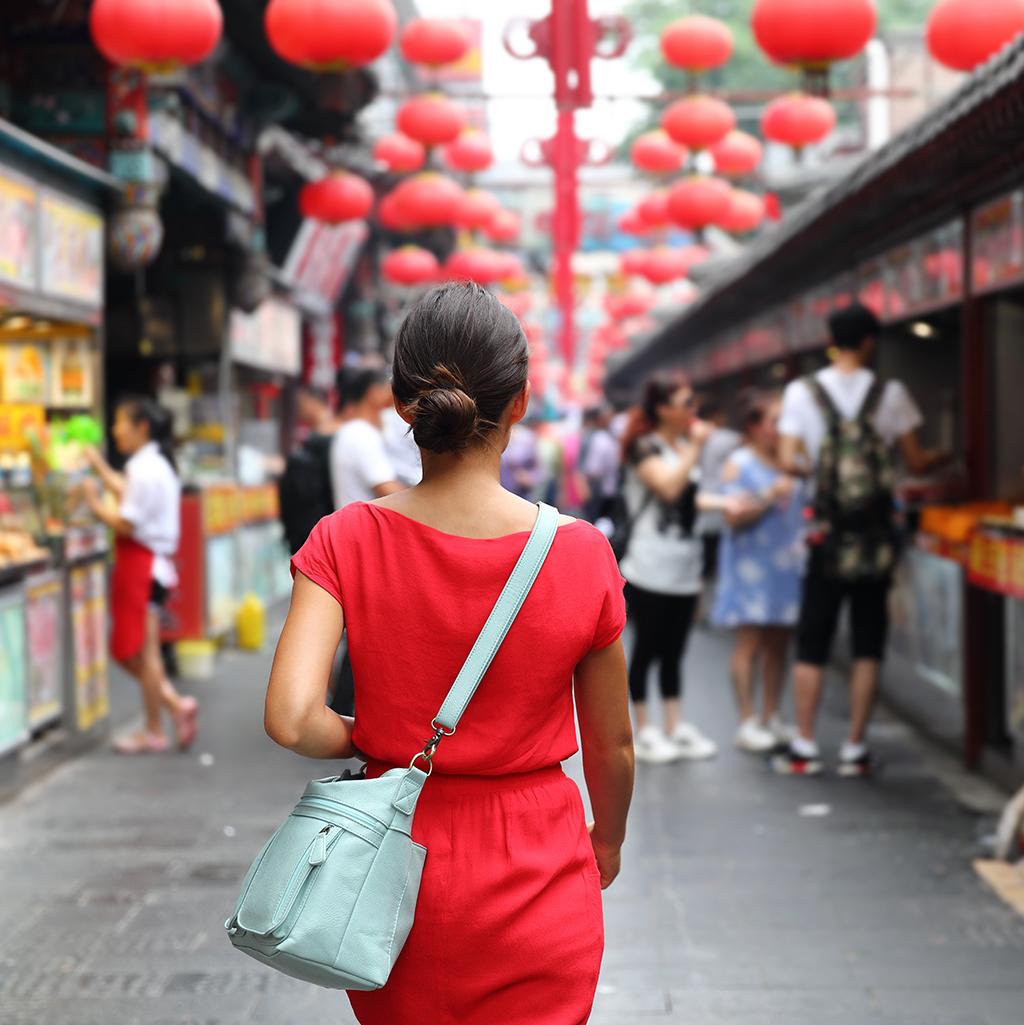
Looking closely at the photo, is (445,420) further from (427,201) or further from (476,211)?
(476,211)

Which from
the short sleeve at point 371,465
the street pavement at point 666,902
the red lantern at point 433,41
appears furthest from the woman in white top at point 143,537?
the red lantern at point 433,41

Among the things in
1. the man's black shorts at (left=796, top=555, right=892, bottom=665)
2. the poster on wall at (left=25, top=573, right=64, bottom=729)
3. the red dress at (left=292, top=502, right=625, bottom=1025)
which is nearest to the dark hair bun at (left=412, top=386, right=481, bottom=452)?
the red dress at (left=292, top=502, right=625, bottom=1025)

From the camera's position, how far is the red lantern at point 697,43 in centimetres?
927

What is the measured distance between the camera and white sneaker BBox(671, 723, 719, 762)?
809 centimetres

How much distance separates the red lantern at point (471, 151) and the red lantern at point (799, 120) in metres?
3.18

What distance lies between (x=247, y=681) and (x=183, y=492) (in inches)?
65.4

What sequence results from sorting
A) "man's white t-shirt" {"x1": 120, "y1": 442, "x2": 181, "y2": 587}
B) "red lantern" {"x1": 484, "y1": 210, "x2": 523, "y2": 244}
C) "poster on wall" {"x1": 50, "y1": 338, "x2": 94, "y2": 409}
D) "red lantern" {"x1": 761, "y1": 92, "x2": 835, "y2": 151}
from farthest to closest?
"red lantern" {"x1": 484, "y1": 210, "x2": 523, "y2": 244} → "red lantern" {"x1": 761, "y1": 92, "x2": 835, "y2": 151} → "poster on wall" {"x1": 50, "y1": 338, "x2": 94, "y2": 409} → "man's white t-shirt" {"x1": 120, "y1": 442, "x2": 181, "y2": 587}

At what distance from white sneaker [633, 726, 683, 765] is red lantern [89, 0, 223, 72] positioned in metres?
4.03

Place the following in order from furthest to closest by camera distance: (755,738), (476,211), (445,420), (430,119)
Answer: (476,211), (430,119), (755,738), (445,420)

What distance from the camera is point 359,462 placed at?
696cm

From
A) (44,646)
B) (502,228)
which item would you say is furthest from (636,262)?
(44,646)

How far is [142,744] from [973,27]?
5575 millimetres

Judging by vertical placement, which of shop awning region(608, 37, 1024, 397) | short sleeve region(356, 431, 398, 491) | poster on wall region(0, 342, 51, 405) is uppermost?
shop awning region(608, 37, 1024, 397)

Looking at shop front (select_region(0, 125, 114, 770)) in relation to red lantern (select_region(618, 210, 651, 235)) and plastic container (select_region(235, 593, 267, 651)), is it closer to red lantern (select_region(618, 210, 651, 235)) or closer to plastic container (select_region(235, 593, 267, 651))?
plastic container (select_region(235, 593, 267, 651))
